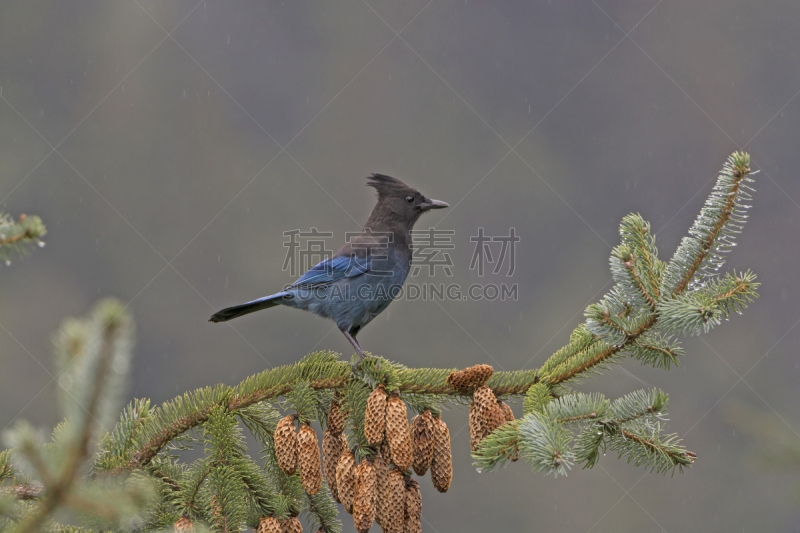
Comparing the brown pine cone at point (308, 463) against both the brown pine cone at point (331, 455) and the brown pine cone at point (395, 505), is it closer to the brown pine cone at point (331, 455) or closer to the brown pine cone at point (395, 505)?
the brown pine cone at point (331, 455)

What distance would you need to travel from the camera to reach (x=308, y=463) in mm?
1852

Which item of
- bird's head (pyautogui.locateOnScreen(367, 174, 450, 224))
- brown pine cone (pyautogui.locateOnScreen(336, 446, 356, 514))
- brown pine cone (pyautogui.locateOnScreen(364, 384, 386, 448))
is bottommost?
brown pine cone (pyautogui.locateOnScreen(336, 446, 356, 514))

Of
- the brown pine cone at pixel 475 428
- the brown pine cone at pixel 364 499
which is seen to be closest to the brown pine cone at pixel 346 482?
the brown pine cone at pixel 364 499

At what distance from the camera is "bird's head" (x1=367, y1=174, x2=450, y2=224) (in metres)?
4.18

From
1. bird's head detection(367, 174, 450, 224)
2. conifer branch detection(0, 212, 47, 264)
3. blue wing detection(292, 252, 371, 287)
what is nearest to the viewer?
conifer branch detection(0, 212, 47, 264)

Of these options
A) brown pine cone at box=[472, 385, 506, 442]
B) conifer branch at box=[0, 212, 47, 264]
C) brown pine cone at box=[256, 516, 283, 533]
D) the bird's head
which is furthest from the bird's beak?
conifer branch at box=[0, 212, 47, 264]

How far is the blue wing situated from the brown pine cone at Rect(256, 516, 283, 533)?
203cm

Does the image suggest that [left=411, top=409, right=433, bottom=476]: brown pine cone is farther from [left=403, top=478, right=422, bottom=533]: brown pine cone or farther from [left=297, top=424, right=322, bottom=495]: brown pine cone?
[left=297, top=424, right=322, bottom=495]: brown pine cone

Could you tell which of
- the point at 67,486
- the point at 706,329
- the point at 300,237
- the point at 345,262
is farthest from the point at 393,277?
the point at 67,486

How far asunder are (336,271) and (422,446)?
2.07 m

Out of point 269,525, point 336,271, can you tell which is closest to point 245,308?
point 336,271

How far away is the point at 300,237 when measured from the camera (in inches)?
208

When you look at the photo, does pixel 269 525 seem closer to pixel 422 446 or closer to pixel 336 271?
pixel 422 446

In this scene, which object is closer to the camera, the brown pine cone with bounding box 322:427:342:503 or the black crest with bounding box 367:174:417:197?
the brown pine cone with bounding box 322:427:342:503
